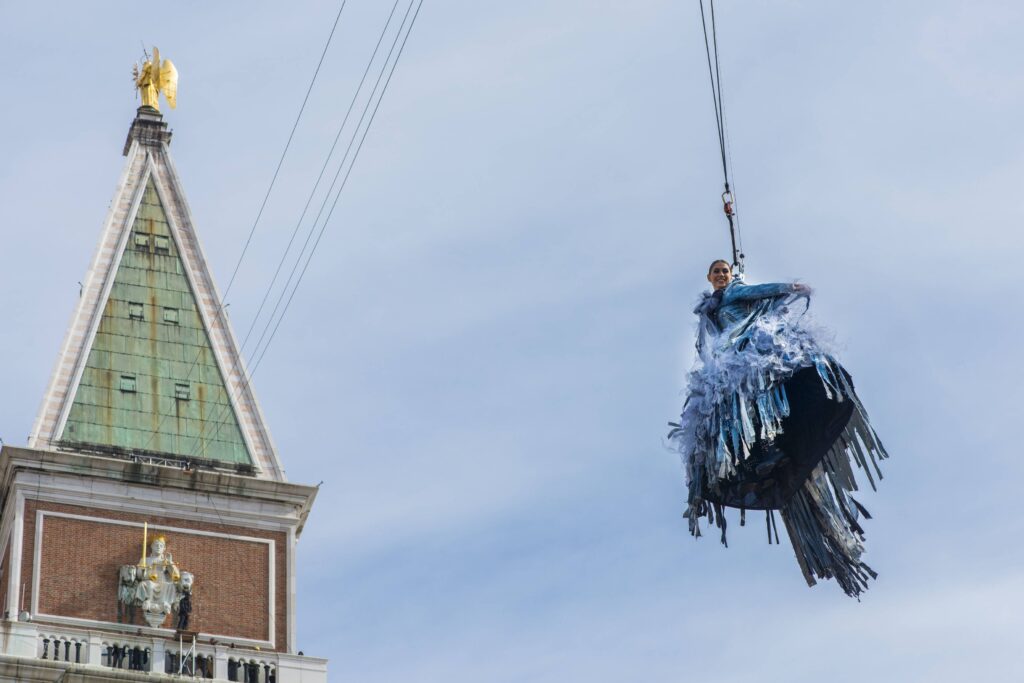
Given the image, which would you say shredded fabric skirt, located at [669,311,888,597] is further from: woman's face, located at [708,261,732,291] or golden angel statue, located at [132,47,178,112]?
golden angel statue, located at [132,47,178,112]

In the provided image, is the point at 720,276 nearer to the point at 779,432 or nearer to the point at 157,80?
the point at 779,432

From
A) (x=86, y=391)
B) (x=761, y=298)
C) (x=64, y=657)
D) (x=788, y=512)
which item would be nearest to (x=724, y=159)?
(x=761, y=298)

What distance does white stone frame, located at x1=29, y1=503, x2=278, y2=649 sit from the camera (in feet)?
176

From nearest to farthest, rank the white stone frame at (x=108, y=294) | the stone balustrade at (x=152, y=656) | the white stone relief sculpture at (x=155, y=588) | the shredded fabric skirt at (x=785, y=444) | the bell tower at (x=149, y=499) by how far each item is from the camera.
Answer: the shredded fabric skirt at (x=785, y=444)
the stone balustrade at (x=152, y=656)
the bell tower at (x=149, y=499)
the white stone relief sculpture at (x=155, y=588)
the white stone frame at (x=108, y=294)

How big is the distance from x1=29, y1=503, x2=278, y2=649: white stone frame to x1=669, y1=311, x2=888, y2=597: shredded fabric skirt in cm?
2385

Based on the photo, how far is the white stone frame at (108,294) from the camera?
5766 centimetres

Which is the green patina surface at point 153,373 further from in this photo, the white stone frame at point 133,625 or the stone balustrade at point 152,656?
the stone balustrade at point 152,656

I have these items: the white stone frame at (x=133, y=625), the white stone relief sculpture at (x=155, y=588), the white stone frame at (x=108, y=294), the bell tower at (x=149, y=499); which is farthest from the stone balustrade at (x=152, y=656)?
the white stone frame at (x=108, y=294)

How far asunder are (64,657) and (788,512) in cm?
2328

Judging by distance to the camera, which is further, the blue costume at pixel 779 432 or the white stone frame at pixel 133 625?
the white stone frame at pixel 133 625

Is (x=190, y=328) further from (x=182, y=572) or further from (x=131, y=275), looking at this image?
(x=182, y=572)

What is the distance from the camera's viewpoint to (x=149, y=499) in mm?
56469

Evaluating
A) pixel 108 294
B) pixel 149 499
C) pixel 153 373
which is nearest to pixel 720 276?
pixel 149 499

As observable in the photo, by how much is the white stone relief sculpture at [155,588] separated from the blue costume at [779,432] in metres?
24.0
